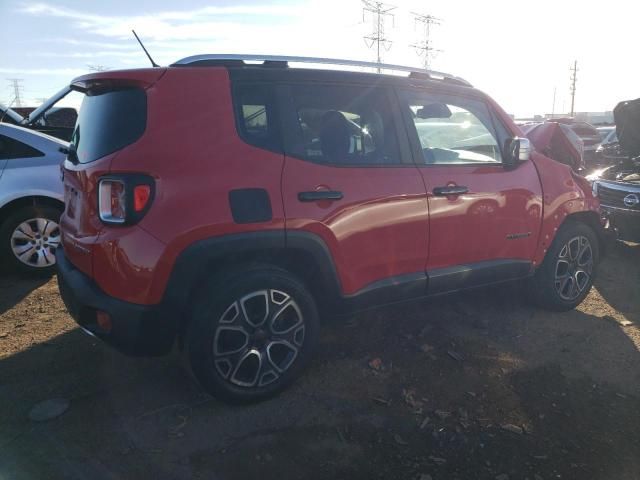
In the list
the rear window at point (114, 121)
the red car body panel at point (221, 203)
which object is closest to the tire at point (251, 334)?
the red car body panel at point (221, 203)

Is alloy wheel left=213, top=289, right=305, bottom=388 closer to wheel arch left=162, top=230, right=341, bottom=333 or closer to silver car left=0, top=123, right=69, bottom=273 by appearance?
wheel arch left=162, top=230, right=341, bottom=333

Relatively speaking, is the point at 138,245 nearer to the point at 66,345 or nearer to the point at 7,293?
the point at 66,345

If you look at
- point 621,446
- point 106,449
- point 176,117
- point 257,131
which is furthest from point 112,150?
point 621,446

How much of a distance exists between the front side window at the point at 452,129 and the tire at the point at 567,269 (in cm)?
105

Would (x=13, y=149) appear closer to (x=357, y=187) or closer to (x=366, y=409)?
(x=357, y=187)

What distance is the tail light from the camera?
7.80 ft

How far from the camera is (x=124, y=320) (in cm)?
246

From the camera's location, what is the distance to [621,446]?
2.55 meters

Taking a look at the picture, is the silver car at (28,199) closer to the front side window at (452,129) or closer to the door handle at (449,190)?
the front side window at (452,129)

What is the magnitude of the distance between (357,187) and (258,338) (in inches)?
41.4

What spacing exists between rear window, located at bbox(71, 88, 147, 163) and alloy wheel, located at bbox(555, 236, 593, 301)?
3.48 metres

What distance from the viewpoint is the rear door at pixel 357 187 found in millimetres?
2797

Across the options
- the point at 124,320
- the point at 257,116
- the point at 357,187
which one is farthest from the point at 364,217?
the point at 124,320

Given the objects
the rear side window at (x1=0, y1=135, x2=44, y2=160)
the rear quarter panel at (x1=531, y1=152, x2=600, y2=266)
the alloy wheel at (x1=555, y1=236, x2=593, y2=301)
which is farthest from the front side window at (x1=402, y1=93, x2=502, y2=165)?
the rear side window at (x1=0, y1=135, x2=44, y2=160)
